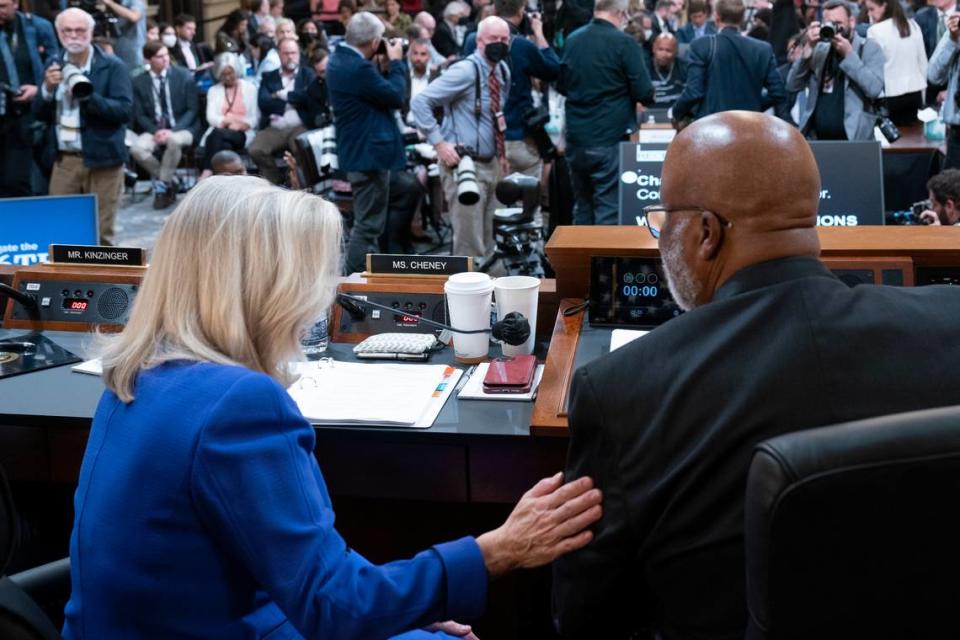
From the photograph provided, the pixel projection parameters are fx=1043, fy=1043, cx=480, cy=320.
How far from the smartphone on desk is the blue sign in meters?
1.85

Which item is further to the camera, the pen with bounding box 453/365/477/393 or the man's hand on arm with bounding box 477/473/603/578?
the pen with bounding box 453/365/477/393

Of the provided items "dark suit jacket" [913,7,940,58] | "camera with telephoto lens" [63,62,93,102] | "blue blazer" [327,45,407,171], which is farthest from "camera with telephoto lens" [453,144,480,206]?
"dark suit jacket" [913,7,940,58]

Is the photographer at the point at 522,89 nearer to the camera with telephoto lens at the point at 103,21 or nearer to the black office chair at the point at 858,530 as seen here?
the camera with telephoto lens at the point at 103,21

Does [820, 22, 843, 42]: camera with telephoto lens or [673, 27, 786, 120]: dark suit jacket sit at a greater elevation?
[820, 22, 843, 42]: camera with telephoto lens

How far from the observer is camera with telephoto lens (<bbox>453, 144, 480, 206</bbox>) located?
18.8ft

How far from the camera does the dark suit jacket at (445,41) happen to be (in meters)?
10.5

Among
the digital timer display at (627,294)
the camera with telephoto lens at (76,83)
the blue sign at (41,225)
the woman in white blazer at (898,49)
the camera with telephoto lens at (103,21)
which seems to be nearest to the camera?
the digital timer display at (627,294)

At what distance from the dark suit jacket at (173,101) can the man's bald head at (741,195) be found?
8.44 meters

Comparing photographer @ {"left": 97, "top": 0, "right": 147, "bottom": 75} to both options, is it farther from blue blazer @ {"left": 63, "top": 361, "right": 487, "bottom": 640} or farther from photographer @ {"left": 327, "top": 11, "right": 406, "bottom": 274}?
blue blazer @ {"left": 63, "top": 361, "right": 487, "bottom": 640}

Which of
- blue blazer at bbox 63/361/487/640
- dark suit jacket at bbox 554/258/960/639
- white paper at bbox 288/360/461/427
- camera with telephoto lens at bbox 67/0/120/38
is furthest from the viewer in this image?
camera with telephoto lens at bbox 67/0/120/38

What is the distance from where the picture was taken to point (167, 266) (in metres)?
1.49

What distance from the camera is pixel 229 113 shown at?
8906mm

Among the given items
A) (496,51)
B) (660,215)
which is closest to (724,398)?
(660,215)

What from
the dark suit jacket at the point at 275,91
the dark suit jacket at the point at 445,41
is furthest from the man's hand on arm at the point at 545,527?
the dark suit jacket at the point at 445,41
